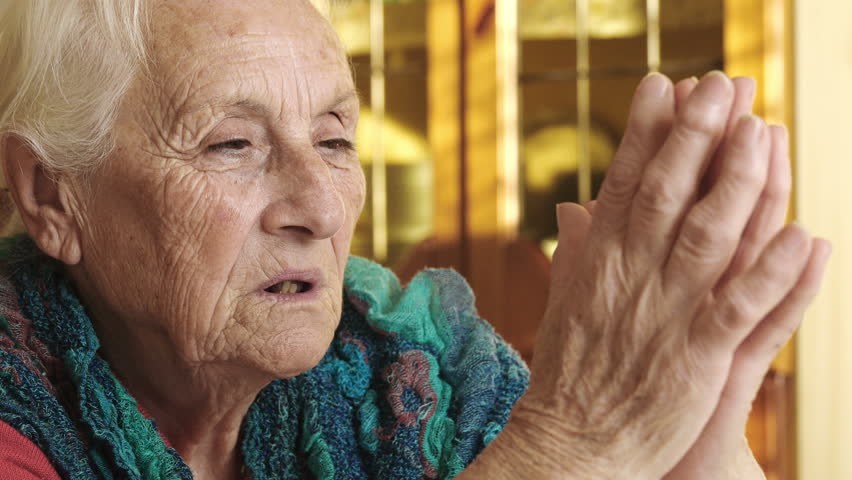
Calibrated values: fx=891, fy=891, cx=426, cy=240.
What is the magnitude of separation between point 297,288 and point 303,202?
121 millimetres

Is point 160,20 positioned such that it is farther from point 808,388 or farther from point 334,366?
point 808,388

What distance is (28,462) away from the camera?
0.94m

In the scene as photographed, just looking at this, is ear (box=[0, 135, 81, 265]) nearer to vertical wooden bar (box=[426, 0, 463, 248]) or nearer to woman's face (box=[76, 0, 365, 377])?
woman's face (box=[76, 0, 365, 377])

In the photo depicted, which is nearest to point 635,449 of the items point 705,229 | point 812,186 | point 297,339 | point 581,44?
point 705,229

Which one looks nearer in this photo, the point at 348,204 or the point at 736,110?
the point at 736,110

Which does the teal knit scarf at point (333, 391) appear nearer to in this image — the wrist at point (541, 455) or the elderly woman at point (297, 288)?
the elderly woman at point (297, 288)

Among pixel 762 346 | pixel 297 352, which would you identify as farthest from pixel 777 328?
pixel 297 352

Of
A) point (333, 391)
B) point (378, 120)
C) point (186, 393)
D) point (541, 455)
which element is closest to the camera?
point (541, 455)

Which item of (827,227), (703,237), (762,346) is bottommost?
(827,227)

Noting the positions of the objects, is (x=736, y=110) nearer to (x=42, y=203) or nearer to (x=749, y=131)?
(x=749, y=131)

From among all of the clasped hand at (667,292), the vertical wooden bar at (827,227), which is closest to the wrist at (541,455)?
the clasped hand at (667,292)

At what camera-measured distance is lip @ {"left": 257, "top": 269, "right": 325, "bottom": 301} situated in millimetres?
1071

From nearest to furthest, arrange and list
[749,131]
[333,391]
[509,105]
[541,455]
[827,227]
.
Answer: [749,131], [541,455], [333,391], [827,227], [509,105]

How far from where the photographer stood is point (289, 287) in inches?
43.7
